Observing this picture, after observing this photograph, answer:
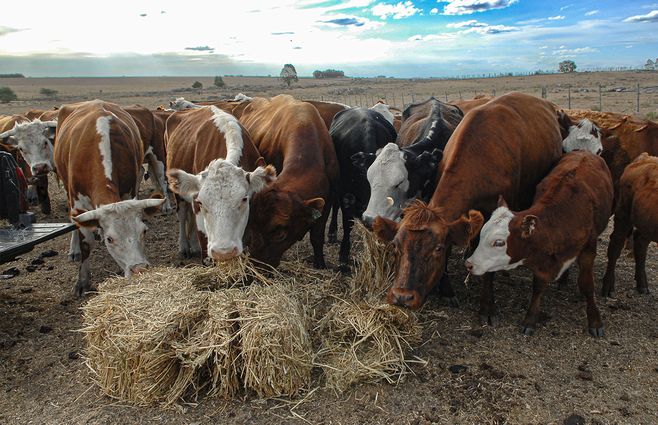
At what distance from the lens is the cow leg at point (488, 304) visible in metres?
5.27

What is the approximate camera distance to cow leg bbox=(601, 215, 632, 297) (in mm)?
5859

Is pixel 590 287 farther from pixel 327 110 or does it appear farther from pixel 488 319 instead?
pixel 327 110

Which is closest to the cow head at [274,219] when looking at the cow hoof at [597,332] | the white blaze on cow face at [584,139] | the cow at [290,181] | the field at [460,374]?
the cow at [290,181]

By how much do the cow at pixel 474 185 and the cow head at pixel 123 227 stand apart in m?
2.71

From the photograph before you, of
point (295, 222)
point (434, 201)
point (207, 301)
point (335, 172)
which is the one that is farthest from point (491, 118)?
point (207, 301)

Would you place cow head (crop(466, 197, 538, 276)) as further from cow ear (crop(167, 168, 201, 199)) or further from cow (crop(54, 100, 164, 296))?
cow (crop(54, 100, 164, 296))

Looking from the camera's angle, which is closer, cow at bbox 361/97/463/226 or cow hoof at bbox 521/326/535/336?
cow hoof at bbox 521/326/535/336

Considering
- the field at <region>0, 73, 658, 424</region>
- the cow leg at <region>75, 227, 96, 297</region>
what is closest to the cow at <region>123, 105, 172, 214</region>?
the cow leg at <region>75, 227, 96, 297</region>

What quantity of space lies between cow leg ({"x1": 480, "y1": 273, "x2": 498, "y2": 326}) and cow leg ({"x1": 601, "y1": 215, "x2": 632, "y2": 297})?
164cm

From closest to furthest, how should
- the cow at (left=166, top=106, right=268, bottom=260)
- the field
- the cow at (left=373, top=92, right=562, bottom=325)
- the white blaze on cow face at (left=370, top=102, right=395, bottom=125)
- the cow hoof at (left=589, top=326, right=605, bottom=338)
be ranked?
the field, the cow at (left=373, top=92, right=562, bottom=325), the cow at (left=166, top=106, right=268, bottom=260), the cow hoof at (left=589, top=326, right=605, bottom=338), the white blaze on cow face at (left=370, top=102, right=395, bottom=125)

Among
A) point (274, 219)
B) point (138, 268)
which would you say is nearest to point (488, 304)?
point (274, 219)

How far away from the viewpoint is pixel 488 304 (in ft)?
17.4

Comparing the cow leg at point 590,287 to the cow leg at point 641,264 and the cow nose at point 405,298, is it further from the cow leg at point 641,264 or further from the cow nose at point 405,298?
the cow nose at point 405,298

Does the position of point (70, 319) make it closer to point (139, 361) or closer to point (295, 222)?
point (139, 361)
